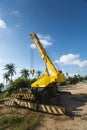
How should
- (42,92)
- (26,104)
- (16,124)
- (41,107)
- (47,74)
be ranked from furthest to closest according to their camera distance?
(47,74) → (42,92) → (26,104) → (41,107) → (16,124)

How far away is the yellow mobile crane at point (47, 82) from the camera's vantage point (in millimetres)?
13781

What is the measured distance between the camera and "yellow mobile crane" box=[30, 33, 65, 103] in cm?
1378

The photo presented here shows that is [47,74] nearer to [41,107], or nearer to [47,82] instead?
[47,82]

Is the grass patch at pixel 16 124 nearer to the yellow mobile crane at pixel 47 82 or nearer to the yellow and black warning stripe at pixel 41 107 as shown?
the yellow and black warning stripe at pixel 41 107

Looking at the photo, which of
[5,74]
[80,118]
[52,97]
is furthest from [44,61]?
[5,74]

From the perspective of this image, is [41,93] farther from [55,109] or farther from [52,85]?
[55,109]

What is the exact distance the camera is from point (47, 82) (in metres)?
14.6

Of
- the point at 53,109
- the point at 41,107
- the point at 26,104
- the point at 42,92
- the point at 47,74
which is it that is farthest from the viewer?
the point at 47,74

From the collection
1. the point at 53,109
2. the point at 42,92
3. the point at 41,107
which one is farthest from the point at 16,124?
the point at 42,92

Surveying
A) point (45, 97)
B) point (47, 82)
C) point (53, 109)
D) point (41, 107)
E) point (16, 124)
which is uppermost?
point (47, 82)

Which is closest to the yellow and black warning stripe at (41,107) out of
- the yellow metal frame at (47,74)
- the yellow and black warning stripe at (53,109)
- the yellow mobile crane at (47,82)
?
the yellow and black warning stripe at (53,109)

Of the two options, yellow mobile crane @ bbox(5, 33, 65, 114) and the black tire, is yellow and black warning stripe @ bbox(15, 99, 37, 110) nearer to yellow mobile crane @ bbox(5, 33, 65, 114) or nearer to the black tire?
yellow mobile crane @ bbox(5, 33, 65, 114)

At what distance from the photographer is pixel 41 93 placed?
537 inches

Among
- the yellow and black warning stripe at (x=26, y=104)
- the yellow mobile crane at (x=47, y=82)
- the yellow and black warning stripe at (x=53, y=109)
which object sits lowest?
the yellow and black warning stripe at (x=53, y=109)
